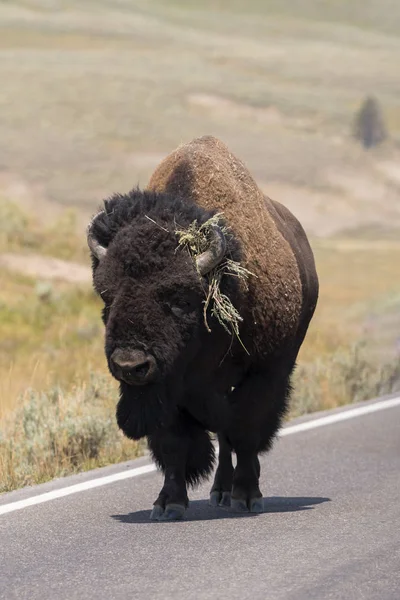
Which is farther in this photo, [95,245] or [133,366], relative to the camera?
[95,245]

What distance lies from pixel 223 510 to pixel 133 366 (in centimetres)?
168

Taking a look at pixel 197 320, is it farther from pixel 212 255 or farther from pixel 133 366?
pixel 133 366

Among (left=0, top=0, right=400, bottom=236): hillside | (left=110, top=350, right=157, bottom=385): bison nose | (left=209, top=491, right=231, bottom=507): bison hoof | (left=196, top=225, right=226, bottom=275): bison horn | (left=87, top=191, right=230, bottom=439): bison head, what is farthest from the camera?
(left=0, top=0, right=400, bottom=236): hillside

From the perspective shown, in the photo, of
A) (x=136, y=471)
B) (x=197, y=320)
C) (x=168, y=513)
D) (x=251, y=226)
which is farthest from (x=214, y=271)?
(x=136, y=471)

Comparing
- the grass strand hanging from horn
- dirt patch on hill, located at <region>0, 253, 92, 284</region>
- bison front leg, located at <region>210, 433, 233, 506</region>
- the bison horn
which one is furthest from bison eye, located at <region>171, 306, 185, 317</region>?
dirt patch on hill, located at <region>0, 253, 92, 284</region>

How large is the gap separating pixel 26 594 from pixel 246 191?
385cm

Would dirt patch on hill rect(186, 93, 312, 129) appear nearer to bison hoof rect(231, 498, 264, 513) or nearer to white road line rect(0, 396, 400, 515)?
white road line rect(0, 396, 400, 515)

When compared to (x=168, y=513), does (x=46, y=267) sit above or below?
below

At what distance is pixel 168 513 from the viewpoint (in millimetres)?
8453

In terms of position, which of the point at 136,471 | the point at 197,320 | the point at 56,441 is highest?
the point at 197,320

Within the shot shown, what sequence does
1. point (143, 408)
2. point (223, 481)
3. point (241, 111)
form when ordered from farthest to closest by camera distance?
point (241, 111), point (223, 481), point (143, 408)

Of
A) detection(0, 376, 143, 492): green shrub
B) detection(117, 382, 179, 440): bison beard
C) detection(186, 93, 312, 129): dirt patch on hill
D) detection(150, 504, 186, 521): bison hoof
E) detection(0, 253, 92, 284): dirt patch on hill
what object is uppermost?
detection(117, 382, 179, 440): bison beard

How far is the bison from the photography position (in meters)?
8.01

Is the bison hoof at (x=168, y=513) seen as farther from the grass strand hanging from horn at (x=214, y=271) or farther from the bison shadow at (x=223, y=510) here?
the grass strand hanging from horn at (x=214, y=271)
